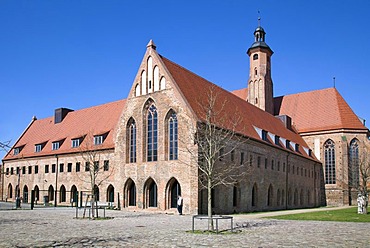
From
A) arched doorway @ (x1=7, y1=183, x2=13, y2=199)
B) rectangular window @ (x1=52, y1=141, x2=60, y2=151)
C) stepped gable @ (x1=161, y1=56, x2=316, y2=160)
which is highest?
stepped gable @ (x1=161, y1=56, x2=316, y2=160)

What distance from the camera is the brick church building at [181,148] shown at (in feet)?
117

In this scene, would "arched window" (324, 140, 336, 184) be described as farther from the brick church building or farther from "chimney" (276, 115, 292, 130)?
"chimney" (276, 115, 292, 130)

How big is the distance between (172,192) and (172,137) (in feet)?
15.8

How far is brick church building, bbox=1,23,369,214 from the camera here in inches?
1409

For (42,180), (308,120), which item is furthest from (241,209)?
(308,120)

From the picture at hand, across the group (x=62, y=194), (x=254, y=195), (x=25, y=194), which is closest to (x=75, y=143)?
(x=62, y=194)

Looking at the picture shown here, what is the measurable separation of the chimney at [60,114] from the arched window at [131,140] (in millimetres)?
22513

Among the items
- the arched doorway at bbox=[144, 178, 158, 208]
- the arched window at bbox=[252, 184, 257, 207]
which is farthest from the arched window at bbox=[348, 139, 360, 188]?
the arched doorway at bbox=[144, 178, 158, 208]

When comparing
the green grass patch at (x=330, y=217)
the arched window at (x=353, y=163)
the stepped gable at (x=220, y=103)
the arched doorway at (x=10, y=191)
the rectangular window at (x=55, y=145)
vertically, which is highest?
the stepped gable at (x=220, y=103)

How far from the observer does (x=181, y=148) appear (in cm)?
3484

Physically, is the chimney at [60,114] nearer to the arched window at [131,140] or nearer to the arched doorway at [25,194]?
the arched doorway at [25,194]

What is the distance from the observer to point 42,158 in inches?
2093

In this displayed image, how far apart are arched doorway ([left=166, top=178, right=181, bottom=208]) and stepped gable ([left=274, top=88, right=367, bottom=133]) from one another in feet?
116

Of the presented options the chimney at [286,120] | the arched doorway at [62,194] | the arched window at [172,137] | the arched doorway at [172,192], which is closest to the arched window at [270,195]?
the arched doorway at [172,192]
